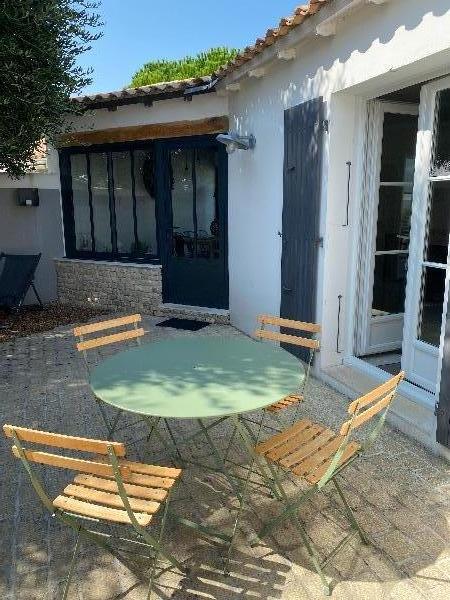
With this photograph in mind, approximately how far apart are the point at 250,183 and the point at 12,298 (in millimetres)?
4238

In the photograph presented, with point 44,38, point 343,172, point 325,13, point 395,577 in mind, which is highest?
point 44,38

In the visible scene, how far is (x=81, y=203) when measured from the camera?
8148 millimetres

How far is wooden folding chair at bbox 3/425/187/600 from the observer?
1732 millimetres

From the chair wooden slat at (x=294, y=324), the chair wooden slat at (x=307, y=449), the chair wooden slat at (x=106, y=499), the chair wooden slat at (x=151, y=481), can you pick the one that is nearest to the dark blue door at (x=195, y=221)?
the chair wooden slat at (x=294, y=324)

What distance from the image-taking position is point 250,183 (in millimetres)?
5758

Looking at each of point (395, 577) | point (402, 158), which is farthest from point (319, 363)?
point (395, 577)

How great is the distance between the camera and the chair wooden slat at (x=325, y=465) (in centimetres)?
210

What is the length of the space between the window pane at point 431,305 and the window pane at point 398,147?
1.22 meters

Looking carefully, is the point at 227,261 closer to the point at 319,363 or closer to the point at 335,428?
the point at 319,363

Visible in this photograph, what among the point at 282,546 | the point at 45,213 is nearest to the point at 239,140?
the point at 45,213

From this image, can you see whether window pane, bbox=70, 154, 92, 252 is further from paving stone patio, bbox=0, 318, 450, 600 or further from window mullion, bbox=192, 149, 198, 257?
paving stone patio, bbox=0, 318, 450, 600

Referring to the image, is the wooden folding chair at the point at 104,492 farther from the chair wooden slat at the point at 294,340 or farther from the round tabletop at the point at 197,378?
the chair wooden slat at the point at 294,340

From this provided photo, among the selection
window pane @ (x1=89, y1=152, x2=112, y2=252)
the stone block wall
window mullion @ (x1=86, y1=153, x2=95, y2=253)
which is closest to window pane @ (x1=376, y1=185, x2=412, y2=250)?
the stone block wall

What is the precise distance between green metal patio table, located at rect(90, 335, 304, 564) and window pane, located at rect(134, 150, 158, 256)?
4.70 m
